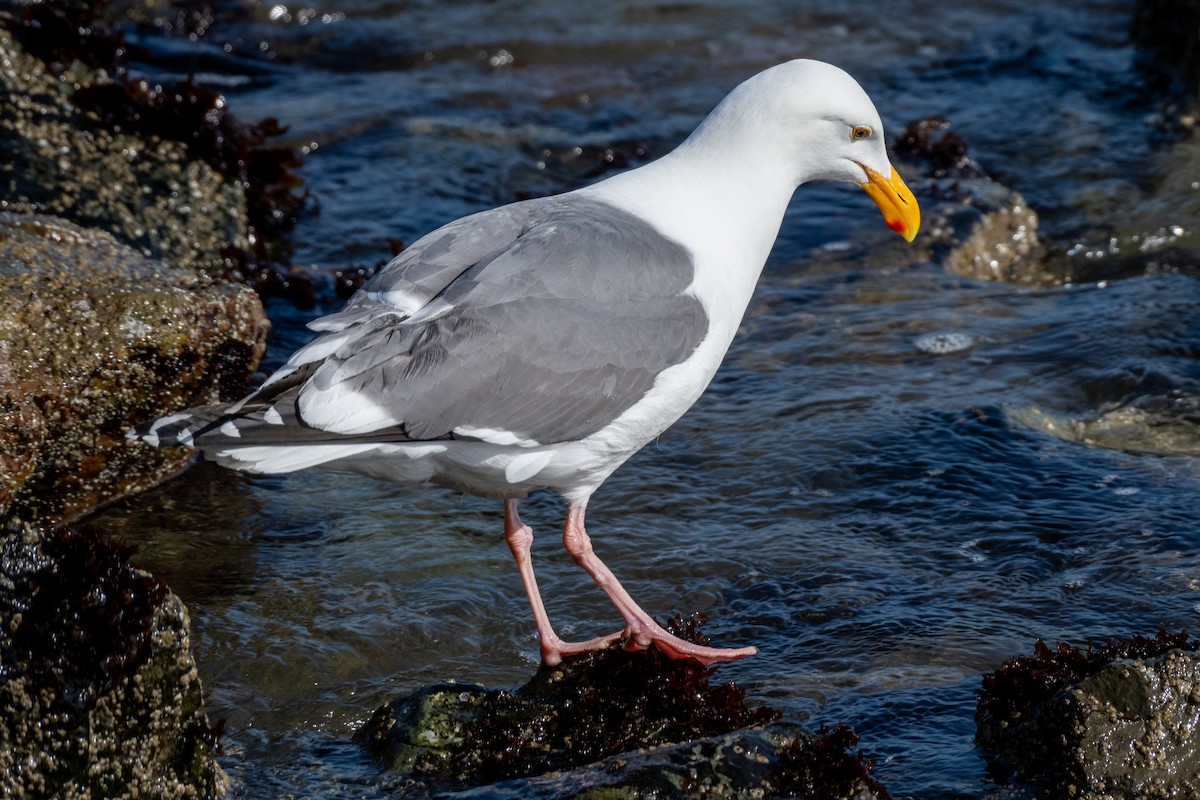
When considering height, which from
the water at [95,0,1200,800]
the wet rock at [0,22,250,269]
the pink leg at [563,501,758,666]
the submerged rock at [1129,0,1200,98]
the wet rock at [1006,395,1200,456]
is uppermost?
the wet rock at [0,22,250,269]

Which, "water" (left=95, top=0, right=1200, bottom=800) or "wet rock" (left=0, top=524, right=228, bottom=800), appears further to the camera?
"water" (left=95, top=0, right=1200, bottom=800)

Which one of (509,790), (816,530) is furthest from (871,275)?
(509,790)

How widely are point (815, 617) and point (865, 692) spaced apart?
0.58 metres

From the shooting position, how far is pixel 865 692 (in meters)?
4.38

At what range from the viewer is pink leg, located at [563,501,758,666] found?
4383 millimetres

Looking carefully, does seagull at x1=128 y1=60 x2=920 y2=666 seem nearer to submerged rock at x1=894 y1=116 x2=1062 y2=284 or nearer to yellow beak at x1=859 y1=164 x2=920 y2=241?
yellow beak at x1=859 y1=164 x2=920 y2=241

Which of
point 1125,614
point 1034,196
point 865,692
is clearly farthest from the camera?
point 1034,196

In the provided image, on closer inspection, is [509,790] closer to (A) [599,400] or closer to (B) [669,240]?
(A) [599,400]

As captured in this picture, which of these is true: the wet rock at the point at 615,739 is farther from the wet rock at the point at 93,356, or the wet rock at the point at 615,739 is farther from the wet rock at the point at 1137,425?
the wet rock at the point at 1137,425

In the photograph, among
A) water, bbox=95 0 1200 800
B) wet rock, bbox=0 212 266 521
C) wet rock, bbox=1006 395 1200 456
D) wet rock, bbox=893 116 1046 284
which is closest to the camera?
water, bbox=95 0 1200 800

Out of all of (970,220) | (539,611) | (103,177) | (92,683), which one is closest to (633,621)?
(539,611)

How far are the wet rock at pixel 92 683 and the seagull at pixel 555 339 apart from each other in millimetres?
493

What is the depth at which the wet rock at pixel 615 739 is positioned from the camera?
3.53m

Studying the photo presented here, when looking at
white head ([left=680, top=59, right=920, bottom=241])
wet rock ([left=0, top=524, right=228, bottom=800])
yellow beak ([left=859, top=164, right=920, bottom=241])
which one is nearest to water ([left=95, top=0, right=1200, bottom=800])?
wet rock ([left=0, top=524, right=228, bottom=800])
